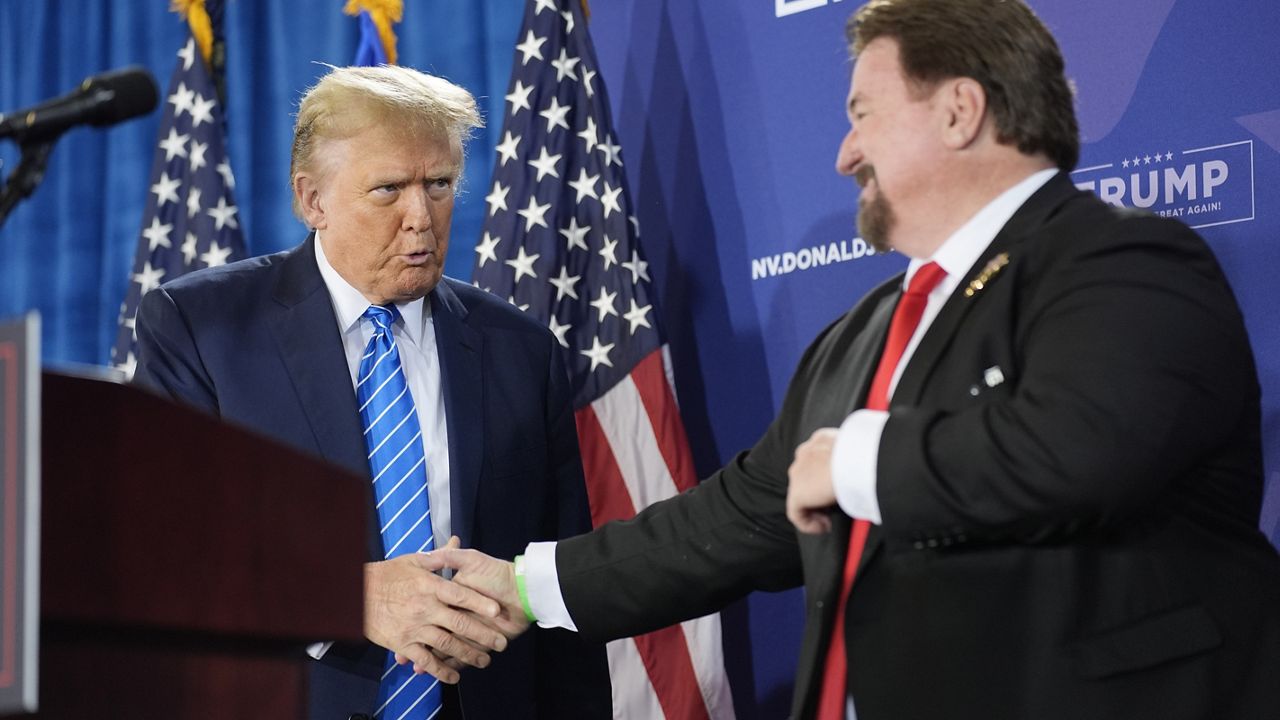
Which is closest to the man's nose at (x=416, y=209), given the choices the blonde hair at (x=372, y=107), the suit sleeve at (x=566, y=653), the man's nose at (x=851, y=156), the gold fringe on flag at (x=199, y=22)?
the blonde hair at (x=372, y=107)

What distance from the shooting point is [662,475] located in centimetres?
402

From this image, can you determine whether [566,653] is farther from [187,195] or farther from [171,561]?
[187,195]

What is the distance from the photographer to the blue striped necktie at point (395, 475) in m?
2.86

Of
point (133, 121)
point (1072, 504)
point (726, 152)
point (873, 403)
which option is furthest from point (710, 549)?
point (133, 121)

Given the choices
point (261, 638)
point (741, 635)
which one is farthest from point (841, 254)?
point (261, 638)

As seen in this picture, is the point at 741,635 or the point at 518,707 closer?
the point at 518,707

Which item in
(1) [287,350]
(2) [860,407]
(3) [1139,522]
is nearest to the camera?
(3) [1139,522]

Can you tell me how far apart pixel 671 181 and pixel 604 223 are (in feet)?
1.20

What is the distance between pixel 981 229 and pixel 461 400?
1263 mm

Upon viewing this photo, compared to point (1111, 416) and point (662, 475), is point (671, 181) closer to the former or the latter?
point (662, 475)

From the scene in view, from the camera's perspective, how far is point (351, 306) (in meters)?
3.09

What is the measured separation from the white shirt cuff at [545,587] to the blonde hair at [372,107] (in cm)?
104

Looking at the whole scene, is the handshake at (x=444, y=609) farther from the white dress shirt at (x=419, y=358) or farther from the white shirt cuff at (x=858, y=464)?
the white shirt cuff at (x=858, y=464)

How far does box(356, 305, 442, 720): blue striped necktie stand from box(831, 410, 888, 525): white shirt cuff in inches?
48.6
